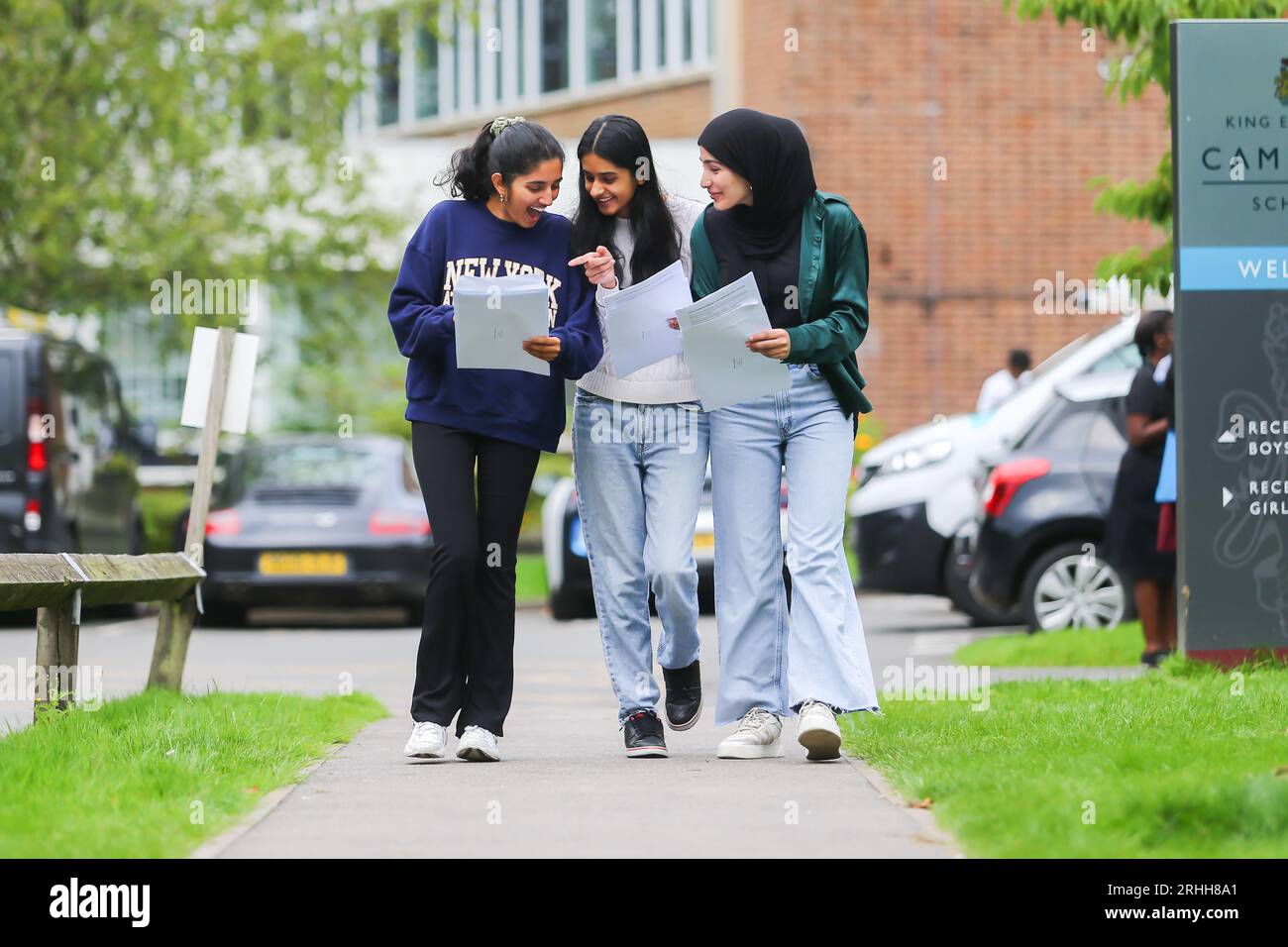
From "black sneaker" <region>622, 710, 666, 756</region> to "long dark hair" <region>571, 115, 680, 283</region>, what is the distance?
1314 millimetres

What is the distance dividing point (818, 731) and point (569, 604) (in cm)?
920

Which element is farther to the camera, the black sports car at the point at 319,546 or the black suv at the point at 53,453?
the black sports car at the point at 319,546

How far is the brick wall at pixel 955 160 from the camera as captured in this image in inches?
997

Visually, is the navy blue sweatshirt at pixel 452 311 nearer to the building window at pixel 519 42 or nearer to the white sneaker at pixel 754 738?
the white sneaker at pixel 754 738

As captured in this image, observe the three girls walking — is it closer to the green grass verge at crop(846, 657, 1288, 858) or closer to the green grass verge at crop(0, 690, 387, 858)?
the green grass verge at crop(846, 657, 1288, 858)

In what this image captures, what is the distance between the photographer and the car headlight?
46.8 feet

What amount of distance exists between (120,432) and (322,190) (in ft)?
20.4

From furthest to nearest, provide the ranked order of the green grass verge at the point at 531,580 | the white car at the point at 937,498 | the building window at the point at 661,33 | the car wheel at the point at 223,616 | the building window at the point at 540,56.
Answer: the building window at the point at 661,33
the building window at the point at 540,56
the green grass verge at the point at 531,580
the car wheel at the point at 223,616
the white car at the point at 937,498

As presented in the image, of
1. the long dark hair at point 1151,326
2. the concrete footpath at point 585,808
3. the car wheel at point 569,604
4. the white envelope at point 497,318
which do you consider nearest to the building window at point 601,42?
the car wheel at point 569,604

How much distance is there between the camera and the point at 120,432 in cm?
1698

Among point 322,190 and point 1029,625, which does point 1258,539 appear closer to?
point 1029,625

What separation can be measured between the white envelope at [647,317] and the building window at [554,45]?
2602 cm

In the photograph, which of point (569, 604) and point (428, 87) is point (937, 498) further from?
point (428, 87)
